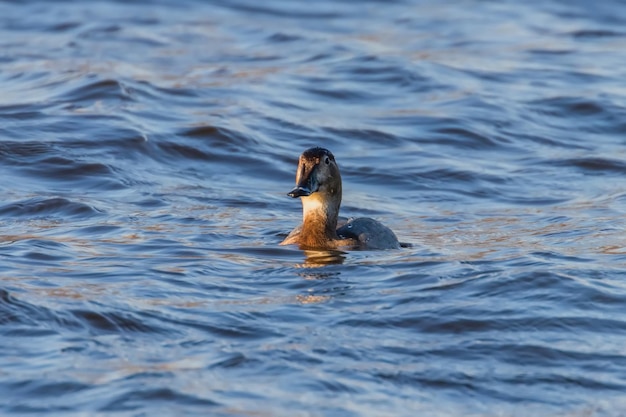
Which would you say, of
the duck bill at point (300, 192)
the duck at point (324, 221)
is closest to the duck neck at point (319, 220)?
the duck at point (324, 221)

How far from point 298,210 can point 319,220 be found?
168cm

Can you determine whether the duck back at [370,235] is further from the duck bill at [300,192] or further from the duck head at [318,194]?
the duck bill at [300,192]

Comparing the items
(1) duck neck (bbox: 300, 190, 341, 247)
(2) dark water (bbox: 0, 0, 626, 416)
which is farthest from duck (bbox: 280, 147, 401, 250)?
(2) dark water (bbox: 0, 0, 626, 416)

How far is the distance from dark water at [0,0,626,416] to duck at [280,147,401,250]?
23 centimetres

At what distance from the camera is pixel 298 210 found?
1218 cm

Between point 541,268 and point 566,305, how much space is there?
2.89ft

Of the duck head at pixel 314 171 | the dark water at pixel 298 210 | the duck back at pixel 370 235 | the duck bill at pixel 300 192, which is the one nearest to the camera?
the dark water at pixel 298 210

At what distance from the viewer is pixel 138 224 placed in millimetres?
10906

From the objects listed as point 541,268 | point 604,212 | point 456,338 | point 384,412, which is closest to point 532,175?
point 604,212

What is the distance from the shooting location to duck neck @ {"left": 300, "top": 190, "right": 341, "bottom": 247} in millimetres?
10422

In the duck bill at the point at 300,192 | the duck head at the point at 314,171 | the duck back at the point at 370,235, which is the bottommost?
the duck back at the point at 370,235

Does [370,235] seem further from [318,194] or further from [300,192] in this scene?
[300,192]

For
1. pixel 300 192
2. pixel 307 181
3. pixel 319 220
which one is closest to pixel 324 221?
A: pixel 319 220

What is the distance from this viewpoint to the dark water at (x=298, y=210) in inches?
274
